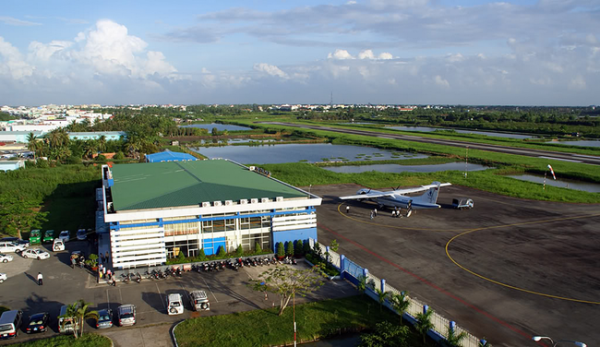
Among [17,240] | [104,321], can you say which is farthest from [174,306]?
[17,240]

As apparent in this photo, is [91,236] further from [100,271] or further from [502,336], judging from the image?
[502,336]

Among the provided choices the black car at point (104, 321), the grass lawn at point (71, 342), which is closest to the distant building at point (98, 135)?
the black car at point (104, 321)

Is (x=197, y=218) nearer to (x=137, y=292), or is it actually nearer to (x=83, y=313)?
(x=137, y=292)

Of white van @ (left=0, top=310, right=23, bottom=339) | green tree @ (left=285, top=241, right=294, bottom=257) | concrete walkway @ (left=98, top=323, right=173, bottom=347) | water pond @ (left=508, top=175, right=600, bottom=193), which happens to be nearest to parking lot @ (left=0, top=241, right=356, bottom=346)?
concrete walkway @ (left=98, top=323, right=173, bottom=347)

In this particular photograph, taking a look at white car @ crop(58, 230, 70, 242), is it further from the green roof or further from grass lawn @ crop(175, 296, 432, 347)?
grass lawn @ crop(175, 296, 432, 347)

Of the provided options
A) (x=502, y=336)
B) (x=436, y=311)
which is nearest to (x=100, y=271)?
(x=436, y=311)

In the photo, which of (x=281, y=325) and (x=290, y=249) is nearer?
(x=281, y=325)
